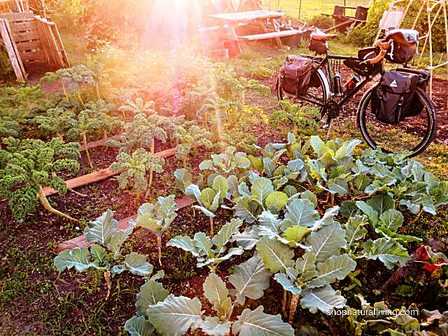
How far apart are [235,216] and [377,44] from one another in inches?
93.9

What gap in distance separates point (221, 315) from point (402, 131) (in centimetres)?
375

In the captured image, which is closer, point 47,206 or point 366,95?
point 47,206

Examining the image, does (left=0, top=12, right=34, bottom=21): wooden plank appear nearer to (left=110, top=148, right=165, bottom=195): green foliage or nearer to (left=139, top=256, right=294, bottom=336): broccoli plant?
(left=110, top=148, right=165, bottom=195): green foliage

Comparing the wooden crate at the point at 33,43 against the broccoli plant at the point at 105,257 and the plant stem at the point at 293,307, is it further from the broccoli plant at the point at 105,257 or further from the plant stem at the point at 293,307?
the plant stem at the point at 293,307

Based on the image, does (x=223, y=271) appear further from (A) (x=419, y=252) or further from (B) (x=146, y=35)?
(B) (x=146, y=35)

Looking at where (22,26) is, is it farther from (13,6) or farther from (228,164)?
(228,164)

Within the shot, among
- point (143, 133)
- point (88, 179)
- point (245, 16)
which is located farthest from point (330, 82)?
point (245, 16)

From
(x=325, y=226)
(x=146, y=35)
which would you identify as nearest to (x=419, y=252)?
(x=325, y=226)

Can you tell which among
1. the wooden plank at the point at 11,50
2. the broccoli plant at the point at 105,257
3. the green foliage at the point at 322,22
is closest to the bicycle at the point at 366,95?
the broccoli plant at the point at 105,257

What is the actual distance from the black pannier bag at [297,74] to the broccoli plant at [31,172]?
2.57m

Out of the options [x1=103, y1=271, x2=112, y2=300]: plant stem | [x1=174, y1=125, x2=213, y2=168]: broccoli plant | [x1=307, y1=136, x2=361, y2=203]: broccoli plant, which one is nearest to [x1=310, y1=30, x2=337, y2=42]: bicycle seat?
[x1=307, y1=136, x2=361, y2=203]: broccoli plant

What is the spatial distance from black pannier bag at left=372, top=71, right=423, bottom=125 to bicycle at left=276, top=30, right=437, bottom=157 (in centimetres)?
7

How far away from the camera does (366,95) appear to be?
418cm

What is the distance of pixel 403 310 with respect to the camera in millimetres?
2074
